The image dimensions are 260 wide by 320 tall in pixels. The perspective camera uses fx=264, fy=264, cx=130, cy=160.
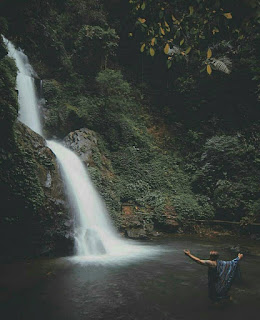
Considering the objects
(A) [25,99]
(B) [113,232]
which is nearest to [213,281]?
(B) [113,232]

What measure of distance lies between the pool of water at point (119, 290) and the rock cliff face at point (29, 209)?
2.25ft

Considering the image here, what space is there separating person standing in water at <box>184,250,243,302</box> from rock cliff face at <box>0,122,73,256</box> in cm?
505

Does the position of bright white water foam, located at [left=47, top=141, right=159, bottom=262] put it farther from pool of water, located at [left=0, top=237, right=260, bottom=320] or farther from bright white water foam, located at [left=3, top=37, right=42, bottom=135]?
bright white water foam, located at [left=3, top=37, right=42, bottom=135]

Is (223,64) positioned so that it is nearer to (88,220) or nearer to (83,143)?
(83,143)

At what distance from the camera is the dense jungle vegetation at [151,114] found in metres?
13.6

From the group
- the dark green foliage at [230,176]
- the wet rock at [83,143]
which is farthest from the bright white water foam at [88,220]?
the dark green foliage at [230,176]

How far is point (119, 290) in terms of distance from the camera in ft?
18.2

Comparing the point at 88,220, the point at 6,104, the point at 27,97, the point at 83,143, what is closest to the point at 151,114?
the point at 83,143

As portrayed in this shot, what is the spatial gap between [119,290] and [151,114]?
16029 millimetres

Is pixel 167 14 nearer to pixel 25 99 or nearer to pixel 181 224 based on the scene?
pixel 181 224

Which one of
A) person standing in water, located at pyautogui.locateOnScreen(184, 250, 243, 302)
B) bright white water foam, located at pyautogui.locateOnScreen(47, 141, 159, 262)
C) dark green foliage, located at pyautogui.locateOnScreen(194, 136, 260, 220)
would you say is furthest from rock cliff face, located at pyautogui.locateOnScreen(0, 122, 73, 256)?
dark green foliage, located at pyautogui.locateOnScreen(194, 136, 260, 220)

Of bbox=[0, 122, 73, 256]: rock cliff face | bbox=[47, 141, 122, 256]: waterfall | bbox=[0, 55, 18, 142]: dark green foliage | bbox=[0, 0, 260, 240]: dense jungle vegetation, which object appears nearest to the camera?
bbox=[0, 55, 18, 142]: dark green foliage

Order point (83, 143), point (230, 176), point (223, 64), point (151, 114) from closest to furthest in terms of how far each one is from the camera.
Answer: point (83, 143)
point (230, 176)
point (223, 64)
point (151, 114)

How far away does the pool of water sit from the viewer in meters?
4.45
